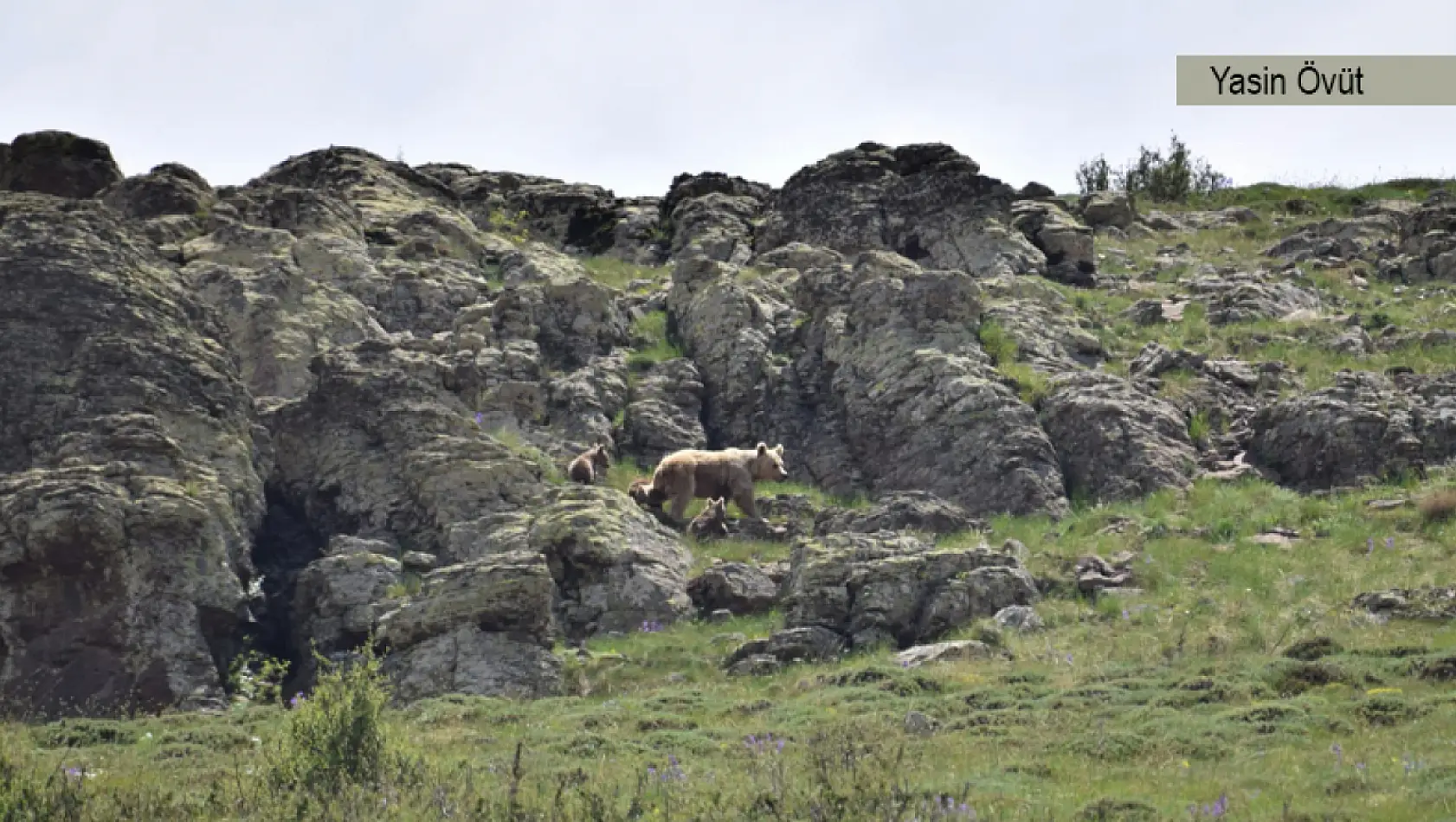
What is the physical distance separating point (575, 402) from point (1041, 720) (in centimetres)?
1831

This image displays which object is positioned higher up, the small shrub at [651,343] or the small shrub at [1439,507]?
the small shrub at [651,343]

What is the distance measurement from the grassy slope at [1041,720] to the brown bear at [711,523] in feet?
2.14

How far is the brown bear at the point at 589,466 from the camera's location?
29.8m

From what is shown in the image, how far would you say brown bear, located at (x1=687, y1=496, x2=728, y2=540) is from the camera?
28781 mm

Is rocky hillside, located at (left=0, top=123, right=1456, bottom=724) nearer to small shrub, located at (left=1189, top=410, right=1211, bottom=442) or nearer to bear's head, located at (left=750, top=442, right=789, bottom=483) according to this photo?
small shrub, located at (left=1189, top=410, right=1211, bottom=442)

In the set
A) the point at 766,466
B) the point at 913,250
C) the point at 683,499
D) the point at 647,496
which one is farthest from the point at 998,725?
the point at 913,250

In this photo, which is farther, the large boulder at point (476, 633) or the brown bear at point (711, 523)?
the brown bear at point (711, 523)

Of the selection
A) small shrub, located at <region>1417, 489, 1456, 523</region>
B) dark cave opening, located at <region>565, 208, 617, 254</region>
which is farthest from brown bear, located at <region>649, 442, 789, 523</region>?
dark cave opening, located at <region>565, 208, 617, 254</region>

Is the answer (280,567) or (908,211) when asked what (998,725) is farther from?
(908,211)

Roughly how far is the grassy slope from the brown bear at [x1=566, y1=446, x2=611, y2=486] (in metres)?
3.07

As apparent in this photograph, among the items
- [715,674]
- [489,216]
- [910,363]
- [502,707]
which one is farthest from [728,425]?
[489,216]

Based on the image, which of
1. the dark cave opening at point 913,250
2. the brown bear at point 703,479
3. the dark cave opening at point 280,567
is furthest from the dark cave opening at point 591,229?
the dark cave opening at point 280,567

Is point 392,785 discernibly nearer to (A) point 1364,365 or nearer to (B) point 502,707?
(B) point 502,707

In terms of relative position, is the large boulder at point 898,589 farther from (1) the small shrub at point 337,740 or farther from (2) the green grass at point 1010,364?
(1) the small shrub at point 337,740
